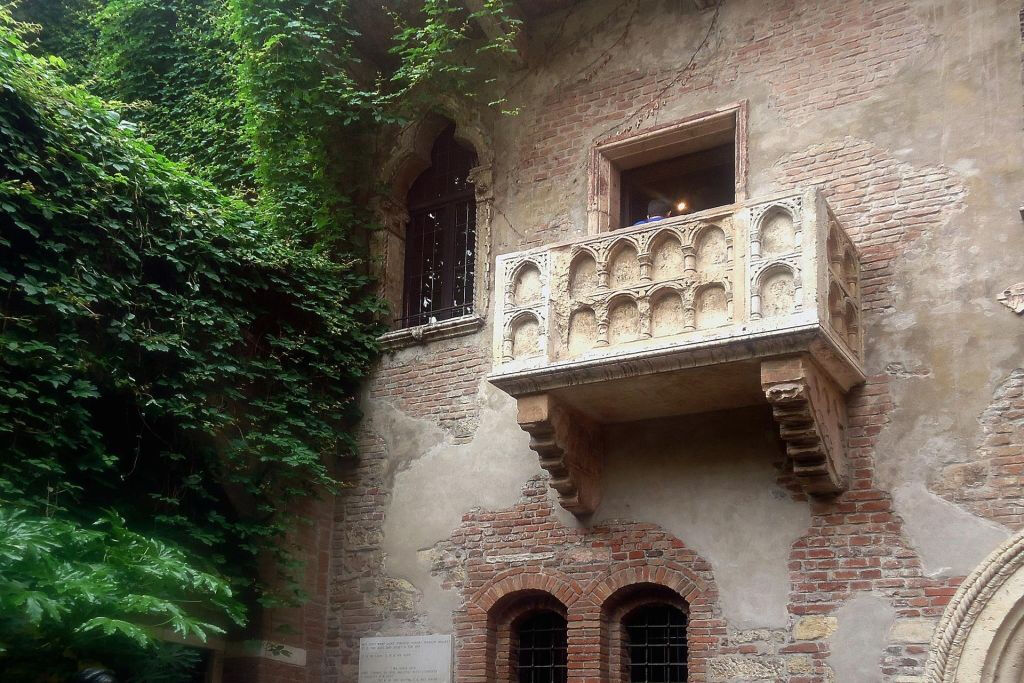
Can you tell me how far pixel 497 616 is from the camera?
8938 millimetres

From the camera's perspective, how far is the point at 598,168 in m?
9.42

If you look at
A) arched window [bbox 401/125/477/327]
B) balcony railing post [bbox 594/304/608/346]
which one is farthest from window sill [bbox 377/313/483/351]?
balcony railing post [bbox 594/304/608/346]

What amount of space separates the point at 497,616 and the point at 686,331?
2.83 meters

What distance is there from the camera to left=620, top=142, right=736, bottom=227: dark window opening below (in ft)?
31.3

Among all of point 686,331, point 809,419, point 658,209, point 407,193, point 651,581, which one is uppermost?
point 407,193

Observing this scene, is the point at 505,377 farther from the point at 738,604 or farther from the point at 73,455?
the point at 73,455

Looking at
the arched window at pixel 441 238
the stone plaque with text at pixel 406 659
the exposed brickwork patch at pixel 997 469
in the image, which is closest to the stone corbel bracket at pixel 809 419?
the exposed brickwork patch at pixel 997 469

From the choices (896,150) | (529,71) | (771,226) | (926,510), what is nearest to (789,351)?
(771,226)

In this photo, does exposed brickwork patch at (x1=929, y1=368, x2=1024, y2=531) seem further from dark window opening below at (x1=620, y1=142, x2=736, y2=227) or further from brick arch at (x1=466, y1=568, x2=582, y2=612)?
dark window opening below at (x1=620, y1=142, x2=736, y2=227)

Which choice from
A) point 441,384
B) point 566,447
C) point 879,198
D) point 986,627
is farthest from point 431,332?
point 986,627

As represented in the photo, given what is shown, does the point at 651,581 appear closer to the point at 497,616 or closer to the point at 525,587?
the point at 525,587

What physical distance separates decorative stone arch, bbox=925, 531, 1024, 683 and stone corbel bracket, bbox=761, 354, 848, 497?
1043mm

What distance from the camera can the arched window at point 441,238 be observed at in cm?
1024

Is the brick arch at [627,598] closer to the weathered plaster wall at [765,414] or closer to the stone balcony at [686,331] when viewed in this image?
the weathered plaster wall at [765,414]
